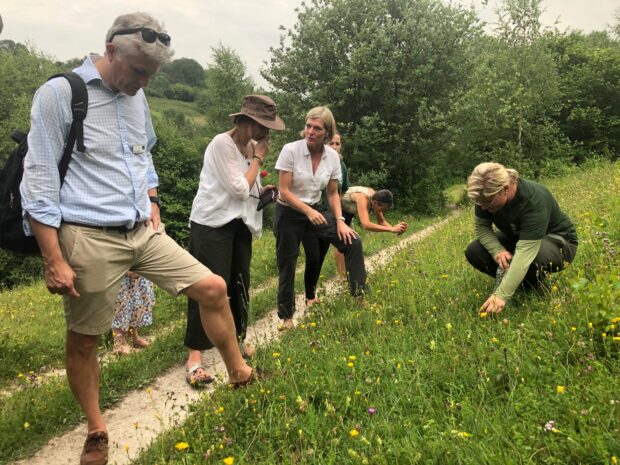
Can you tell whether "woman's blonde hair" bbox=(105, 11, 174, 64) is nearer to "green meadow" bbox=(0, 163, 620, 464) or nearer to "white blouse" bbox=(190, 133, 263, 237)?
"white blouse" bbox=(190, 133, 263, 237)

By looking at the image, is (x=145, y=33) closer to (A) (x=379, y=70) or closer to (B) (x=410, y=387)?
(B) (x=410, y=387)

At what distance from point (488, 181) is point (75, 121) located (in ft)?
10.1

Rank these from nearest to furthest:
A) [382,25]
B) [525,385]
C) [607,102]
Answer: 1. [525,385]
2. [382,25]
3. [607,102]

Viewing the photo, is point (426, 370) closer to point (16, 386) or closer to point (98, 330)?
point (98, 330)

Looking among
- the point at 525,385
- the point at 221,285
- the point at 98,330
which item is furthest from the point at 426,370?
the point at 98,330

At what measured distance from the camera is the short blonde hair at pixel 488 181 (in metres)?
3.84

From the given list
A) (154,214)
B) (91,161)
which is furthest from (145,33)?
(154,214)

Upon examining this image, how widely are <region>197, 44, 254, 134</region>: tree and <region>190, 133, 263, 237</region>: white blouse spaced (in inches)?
1477

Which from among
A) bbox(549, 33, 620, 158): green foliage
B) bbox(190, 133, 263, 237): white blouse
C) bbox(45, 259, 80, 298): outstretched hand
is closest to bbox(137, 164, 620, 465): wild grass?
bbox(45, 259, 80, 298): outstretched hand

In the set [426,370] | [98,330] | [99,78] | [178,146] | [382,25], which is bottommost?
[178,146]

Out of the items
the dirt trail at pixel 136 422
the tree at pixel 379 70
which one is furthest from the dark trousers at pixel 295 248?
the tree at pixel 379 70

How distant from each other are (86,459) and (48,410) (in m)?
0.89

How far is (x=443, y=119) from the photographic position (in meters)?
18.2

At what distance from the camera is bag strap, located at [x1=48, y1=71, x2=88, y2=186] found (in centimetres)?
278
